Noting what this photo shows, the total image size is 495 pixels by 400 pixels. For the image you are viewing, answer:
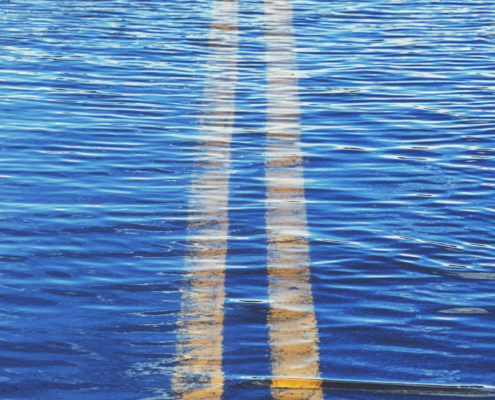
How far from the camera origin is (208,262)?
4.29 m

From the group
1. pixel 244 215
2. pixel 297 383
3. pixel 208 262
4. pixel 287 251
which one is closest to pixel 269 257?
pixel 287 251

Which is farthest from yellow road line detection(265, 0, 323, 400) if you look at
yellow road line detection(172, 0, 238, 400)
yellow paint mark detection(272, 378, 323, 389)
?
yellow road line detection(172, 0, 238, 400)

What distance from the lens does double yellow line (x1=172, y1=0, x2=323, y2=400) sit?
11.0 ft

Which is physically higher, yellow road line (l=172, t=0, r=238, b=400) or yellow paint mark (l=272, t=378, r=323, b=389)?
yellow paint mark (l=272, t=378, r=323, b=389)

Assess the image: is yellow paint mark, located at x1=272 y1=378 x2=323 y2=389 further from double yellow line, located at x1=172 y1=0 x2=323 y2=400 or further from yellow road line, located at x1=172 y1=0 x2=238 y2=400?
yellow road line, located at x1=172 y1=0 x2=238 y2=400

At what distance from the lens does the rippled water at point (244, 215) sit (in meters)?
3.42

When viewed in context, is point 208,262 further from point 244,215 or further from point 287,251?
point 244,215

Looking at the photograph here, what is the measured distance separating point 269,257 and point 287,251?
134 millimetres

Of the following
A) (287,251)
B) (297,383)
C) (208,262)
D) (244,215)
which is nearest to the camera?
(297,383)

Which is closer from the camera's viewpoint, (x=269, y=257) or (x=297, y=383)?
(x=297, y=383)

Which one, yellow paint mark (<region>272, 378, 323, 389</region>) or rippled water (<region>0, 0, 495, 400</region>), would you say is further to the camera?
rippled water (<region>0, 0, 495, 400</region>)

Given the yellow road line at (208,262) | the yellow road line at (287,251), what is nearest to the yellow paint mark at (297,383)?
the yellow road line at (287,251)

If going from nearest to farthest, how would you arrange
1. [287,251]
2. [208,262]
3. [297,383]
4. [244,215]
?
[297,383], [208,262], [287,251], [244,215]

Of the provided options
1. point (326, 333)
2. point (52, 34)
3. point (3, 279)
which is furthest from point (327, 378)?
point (52, 34)
